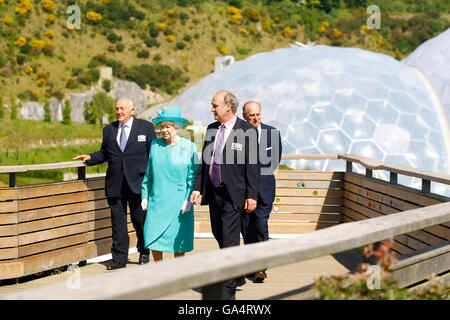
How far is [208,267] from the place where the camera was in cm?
177

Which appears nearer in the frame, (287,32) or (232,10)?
(287,32)

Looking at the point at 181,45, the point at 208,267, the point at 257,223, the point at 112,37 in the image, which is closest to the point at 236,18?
the point at 181,45

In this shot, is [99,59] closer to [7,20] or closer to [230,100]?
[7,20]

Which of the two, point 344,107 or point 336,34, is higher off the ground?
point 336,34

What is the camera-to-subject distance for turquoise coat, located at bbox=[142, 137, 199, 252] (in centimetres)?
502

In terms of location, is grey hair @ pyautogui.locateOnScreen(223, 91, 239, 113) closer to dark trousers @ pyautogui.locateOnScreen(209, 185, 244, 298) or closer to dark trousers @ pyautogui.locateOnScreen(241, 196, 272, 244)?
dark trousers @ pyautogui.locateOnScreen(209, 185, 244, 298)

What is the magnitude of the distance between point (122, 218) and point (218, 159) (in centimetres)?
185


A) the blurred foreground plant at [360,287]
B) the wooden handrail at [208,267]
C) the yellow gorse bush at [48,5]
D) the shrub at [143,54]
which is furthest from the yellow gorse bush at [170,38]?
the blurred foreground plant at [360,287]

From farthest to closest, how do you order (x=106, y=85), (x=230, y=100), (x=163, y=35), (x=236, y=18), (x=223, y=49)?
(x=236, y=18) → (x=163, y=35) → (x=223, y=49) → (x=106, y=85) → (x=230, y=100)

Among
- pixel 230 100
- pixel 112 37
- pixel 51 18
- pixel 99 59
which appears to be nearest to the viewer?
pixel 230 100

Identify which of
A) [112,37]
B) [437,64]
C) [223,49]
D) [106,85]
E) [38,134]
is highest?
[112,37]

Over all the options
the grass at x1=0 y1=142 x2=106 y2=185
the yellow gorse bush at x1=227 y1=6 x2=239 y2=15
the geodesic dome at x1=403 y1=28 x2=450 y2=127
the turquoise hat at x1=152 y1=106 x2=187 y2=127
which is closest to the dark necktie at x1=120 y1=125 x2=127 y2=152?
the turquoise hat at x1=152 y1=106 x2=187 y2=127

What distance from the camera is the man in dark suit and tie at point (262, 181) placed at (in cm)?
524
